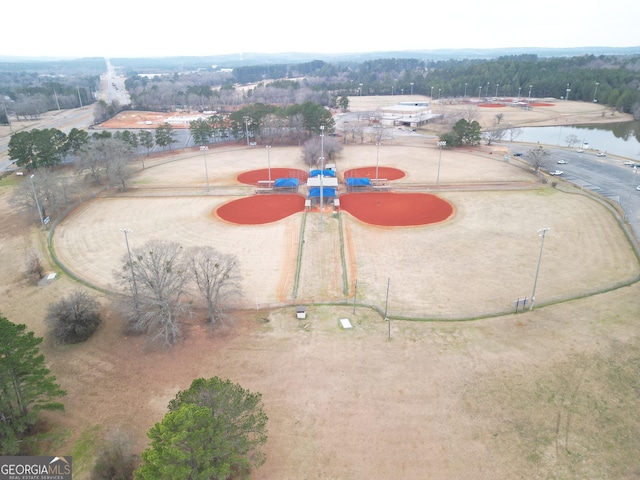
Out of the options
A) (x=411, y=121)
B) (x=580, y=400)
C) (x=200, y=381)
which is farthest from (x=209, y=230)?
(x=411, y=121)

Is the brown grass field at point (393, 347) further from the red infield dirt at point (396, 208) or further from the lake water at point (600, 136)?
the lake water at point (600, 136)

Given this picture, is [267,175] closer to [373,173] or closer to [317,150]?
[317,150]

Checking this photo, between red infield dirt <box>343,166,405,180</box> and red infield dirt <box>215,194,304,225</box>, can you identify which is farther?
red infield dirt <box>343,166,405,180</box>

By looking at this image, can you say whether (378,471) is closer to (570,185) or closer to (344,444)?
(344,444)

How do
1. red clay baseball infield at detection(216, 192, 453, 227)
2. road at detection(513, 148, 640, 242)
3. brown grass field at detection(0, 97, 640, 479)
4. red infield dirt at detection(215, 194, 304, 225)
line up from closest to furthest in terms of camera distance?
1. brown grass field at detection(0, 97, 640, 479)
2. red clay baseball infield at detection(216, 192, 453, 227)
3. red infield dirt at detection(215, 194, 304, 225)
4. road at detection(513, 148, 640, 242)

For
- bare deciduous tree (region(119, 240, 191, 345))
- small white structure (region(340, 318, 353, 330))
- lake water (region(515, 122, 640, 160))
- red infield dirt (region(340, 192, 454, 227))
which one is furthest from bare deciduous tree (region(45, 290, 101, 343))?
lake water (region(515, 122, 640, 160))

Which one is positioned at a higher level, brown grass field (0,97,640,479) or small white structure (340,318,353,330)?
small white structure (340,318,353,330)

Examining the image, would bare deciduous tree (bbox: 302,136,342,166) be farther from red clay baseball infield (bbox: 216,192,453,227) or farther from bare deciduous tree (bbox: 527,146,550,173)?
bare deciduous tree (bbox: 527,146,550,173)
